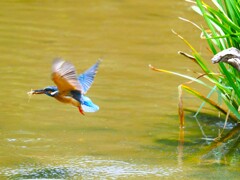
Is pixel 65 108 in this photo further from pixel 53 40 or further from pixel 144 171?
pixel 53 40

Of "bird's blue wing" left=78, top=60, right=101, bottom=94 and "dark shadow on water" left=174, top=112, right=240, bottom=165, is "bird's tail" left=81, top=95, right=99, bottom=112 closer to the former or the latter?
"bird's blue wing" left=78, top=60, right=101, bottom=94

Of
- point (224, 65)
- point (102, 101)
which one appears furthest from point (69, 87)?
point (102, 101)

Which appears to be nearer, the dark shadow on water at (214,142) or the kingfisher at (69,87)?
the kingfisher at (69,87)

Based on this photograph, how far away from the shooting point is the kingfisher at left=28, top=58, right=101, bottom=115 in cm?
382

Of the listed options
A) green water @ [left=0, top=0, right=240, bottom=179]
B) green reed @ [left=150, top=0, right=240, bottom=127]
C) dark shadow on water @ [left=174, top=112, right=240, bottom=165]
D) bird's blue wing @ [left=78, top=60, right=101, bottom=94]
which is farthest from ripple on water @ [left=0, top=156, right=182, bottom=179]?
green reed @ [left=150, top=0, right=240, bottom=127]

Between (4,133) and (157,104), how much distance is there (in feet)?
4.28

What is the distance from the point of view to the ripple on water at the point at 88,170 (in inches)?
162

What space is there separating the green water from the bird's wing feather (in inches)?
19.6

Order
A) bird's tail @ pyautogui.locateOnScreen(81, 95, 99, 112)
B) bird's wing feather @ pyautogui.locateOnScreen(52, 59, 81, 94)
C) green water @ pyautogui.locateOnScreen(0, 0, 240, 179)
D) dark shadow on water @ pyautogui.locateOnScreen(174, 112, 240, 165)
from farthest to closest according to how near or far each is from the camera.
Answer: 1. dark shadow on water @ pyautogui.locateOnScreen(174, 112, 240, 165)
2. green water @ pyautogui.locateOnScreen(0, 0, 240, 179)
3. bird's tail @ pyautogui.locateOnScreen(81, 95, 99, 112)
4. bird's wing feather @ pyautogui.locateOnScreen(52, 59, 81, 94)

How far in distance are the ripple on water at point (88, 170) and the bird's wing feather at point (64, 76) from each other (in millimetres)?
460

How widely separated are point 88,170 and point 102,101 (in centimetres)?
138

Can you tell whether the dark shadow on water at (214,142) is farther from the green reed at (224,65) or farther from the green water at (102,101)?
the green reed at (224,65)

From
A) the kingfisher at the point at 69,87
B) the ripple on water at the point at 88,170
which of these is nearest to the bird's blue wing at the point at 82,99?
the kingfisher at the point at 69,87

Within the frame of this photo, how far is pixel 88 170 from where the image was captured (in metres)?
4.21
